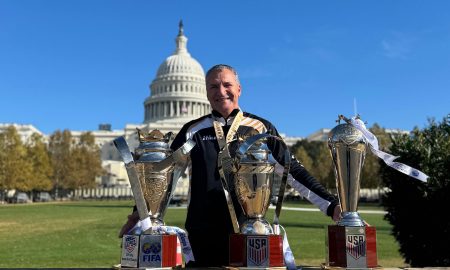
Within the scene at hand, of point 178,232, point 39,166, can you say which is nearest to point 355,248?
point 178,232

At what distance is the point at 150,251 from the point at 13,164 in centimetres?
5508

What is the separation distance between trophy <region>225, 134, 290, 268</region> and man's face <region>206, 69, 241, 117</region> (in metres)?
0.80

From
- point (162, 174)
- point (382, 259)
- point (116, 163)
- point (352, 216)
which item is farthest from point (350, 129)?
point (116, 163)

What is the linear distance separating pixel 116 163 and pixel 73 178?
40.1m

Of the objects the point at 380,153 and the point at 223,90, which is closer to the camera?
the point at 380,153

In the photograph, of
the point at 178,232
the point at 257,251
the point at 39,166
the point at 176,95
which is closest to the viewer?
the point at 257,251

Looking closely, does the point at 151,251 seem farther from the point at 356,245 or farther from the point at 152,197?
the point at 356,245

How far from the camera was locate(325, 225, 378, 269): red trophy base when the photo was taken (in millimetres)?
2383

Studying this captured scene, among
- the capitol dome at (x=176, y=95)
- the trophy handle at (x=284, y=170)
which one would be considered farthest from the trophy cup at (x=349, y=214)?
the capitol dome at (x=176, y=95)

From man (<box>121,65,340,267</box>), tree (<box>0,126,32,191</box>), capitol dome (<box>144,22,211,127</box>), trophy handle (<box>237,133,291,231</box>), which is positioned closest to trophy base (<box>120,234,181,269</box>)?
trophy handle (<box>237,133,291,231</box>)

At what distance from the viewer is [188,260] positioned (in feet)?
10.0

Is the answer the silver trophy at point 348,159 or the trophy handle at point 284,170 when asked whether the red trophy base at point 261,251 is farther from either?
the silver trophy at point 348,159

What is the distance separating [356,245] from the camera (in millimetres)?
2398

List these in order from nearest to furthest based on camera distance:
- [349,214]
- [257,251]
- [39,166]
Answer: [257,251]
[349,214]
[39,166]
